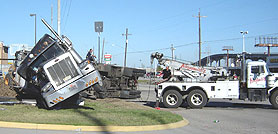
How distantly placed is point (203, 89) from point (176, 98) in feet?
4.53

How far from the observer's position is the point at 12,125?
8.69 meters

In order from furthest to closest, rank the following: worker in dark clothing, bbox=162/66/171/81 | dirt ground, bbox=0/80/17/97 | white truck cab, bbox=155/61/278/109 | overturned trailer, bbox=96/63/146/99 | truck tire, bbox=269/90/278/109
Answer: overturned trailer, bbox=96/63/146/99 < dirt ground, bbox=0/80/17/97 < worker in dark clothing, bbox=162/66/171/81 < white truck cab, bbox=155/61/278/109 < truck tire, bbox=269/90/278/109

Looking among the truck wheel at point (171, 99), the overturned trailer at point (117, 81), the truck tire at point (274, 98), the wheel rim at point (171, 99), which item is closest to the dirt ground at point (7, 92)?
the overturned trailer at point (117, 81)

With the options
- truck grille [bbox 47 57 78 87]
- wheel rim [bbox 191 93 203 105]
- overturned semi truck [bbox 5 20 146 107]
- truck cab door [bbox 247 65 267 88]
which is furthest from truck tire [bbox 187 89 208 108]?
truck grille [bbox 47 57 78 87]

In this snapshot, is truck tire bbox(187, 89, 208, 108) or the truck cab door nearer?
truck tire bbox(187, 89, 208, 108)

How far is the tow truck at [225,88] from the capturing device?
15047 mm

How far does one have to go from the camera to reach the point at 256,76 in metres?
15.3

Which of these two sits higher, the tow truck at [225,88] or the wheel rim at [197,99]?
the tow truck at [225,88]

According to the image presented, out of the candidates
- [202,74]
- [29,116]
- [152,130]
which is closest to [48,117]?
[29,116]

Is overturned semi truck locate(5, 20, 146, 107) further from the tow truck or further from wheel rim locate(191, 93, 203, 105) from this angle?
wheel rim locate(191, 93, 203, 105)

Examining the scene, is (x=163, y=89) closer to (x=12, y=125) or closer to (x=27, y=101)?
(x=27, y=101)

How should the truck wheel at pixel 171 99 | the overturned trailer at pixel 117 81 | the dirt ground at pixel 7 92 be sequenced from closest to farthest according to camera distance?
the truck wheel at pixel 171 99
the dirt ground at pixel 7 92
the overturned trailer at pixel 117 81

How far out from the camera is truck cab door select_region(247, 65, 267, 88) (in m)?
15.2

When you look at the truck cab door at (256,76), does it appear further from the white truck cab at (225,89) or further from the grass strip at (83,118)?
the grass strip at (83,118)
